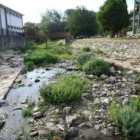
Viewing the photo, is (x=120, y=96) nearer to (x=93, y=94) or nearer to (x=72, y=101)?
(x=93, y=94)

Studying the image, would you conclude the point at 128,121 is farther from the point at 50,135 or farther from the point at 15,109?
the point at 15,109

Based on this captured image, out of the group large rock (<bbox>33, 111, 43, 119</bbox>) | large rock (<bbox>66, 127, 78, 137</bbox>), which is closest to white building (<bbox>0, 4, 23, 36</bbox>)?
large rock (<bbox>33, 111, 43, 119</bbox>)

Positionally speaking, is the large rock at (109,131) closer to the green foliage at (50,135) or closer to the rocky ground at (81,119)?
the rocky ground at (81,119)

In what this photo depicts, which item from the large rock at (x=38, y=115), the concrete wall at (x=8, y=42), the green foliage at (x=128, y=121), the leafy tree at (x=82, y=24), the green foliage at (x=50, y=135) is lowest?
the green foliage at (x=50, y=135)

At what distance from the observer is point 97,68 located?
12844 mm

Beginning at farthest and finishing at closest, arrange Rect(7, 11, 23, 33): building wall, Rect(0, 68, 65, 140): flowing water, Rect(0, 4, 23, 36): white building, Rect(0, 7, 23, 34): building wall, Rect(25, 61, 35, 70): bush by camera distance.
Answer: Rect(7, 11, 23, 33): building wall < Rect(0, 7, 23, 34): building wall < Rect(0, 4, 23, 36): white building < Rect(25, 61, 35, 70): bush < Rect(0, 68, 65, 140): flowing water

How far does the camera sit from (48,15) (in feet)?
256

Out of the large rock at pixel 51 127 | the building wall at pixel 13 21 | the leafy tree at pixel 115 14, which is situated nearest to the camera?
the large rock at pixel 51 127

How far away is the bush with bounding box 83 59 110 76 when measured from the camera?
12.7m

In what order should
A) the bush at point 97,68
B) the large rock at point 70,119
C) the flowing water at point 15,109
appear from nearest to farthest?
the flowing water at point 15,109, the large rock at point 70,119, the bush at point 97,68

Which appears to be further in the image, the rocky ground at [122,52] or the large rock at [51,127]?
the rocky ground at [122,52]

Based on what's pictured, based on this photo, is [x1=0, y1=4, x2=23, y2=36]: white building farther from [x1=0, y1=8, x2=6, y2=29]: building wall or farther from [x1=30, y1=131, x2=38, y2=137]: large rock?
[x1=30, y1=131, x2=38, y2=137]: large rock

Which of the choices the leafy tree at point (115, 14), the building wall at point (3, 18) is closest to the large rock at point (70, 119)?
the leafy tree at point (115, 14)

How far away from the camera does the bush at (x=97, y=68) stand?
12.7 meters
